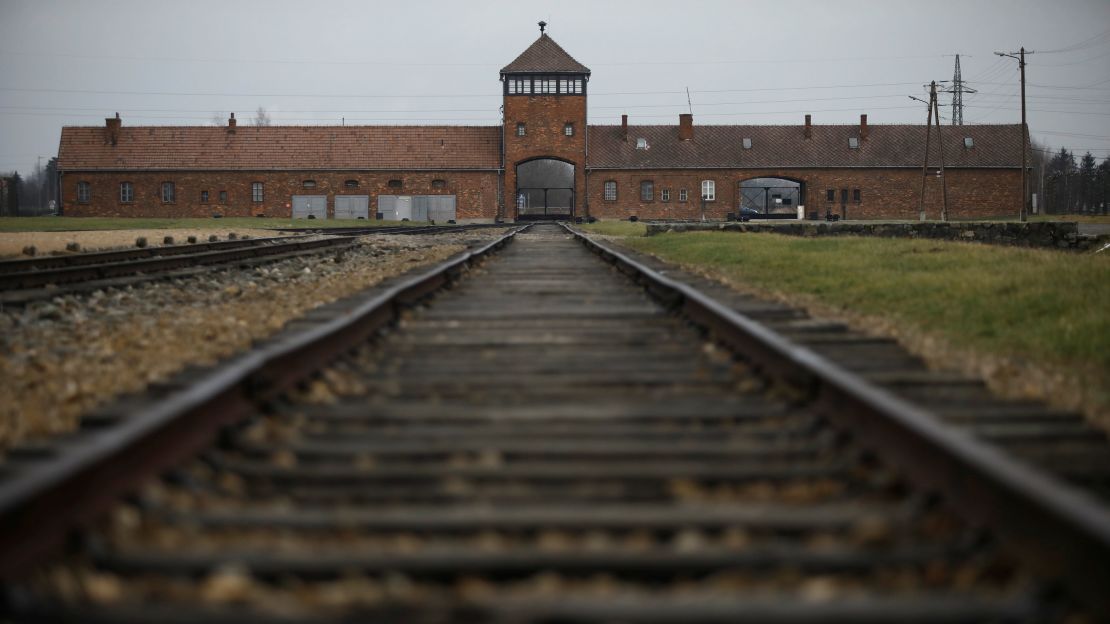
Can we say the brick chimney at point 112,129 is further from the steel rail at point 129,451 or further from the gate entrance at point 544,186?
the steel rail at point 129,451

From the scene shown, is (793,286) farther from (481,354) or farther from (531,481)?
(531,481)

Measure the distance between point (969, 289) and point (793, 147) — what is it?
185 ft

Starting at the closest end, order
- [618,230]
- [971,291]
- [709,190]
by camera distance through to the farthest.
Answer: [971,291] < [618,230] < [709,190]

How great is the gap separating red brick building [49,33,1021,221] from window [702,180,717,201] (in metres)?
0.10

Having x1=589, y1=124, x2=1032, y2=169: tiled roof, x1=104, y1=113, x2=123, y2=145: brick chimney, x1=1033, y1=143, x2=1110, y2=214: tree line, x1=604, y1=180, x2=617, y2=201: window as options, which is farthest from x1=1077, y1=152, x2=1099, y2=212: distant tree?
x1=104, y1=113, x2=123, y2=145: brick chimney

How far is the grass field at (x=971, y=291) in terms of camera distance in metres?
6.65

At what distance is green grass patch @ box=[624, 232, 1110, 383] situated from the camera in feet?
22.5

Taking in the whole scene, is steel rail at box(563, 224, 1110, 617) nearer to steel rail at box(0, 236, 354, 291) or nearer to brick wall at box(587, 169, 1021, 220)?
steel rail at box(0, 236, 354, 291)

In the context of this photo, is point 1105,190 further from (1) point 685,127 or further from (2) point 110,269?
(2) point 110,269

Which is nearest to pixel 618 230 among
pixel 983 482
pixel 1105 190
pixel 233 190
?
pixel 983 482

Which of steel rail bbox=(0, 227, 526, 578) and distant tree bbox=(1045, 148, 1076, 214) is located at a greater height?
distant tree bbox=(1045, 148, 1076, 214)

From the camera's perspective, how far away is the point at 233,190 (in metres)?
60.5

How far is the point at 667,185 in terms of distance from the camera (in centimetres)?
6153

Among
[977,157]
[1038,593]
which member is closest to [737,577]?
[1038,593]
